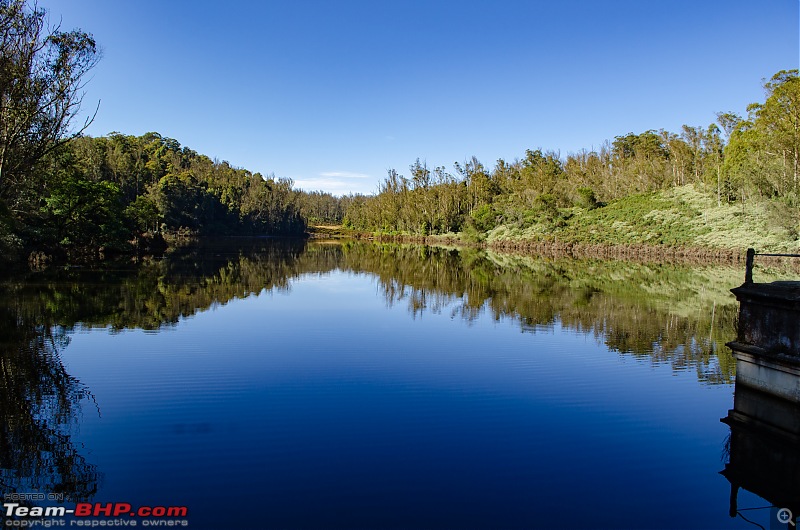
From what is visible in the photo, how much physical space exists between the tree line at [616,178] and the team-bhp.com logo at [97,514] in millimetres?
39753

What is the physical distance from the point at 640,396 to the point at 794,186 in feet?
118

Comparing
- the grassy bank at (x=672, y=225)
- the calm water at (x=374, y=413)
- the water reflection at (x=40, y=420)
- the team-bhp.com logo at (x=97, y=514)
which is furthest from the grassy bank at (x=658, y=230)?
the water reflection at (x=40, y=420)

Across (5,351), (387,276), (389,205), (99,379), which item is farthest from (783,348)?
(389,205)

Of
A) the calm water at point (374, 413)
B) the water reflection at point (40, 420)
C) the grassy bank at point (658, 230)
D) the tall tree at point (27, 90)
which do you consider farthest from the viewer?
the grassy bank at point (658, 230)

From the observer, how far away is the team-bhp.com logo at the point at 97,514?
502 centimetres

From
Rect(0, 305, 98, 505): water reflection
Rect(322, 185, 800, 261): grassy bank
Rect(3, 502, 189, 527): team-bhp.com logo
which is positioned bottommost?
Rect(3, 502, 189, 527): team-bhp.com logo

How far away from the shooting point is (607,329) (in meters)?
14.7

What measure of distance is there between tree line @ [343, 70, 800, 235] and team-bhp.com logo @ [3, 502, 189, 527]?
39.8 metres

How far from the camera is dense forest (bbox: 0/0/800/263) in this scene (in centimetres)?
1634

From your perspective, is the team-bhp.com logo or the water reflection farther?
the water reflection

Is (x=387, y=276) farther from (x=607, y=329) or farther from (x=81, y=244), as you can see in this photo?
(x=81, y=244)

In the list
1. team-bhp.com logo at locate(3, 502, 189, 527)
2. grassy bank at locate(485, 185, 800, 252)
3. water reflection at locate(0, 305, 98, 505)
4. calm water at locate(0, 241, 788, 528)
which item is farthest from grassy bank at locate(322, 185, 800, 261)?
water reflection at locate(0, 305, 98, 505)

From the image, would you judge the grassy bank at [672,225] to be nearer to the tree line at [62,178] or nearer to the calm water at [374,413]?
the calm water at [374,413]

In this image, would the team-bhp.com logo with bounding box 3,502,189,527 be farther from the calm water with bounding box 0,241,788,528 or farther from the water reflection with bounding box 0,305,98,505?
the water reflection with bounding box 0,305,98,505
